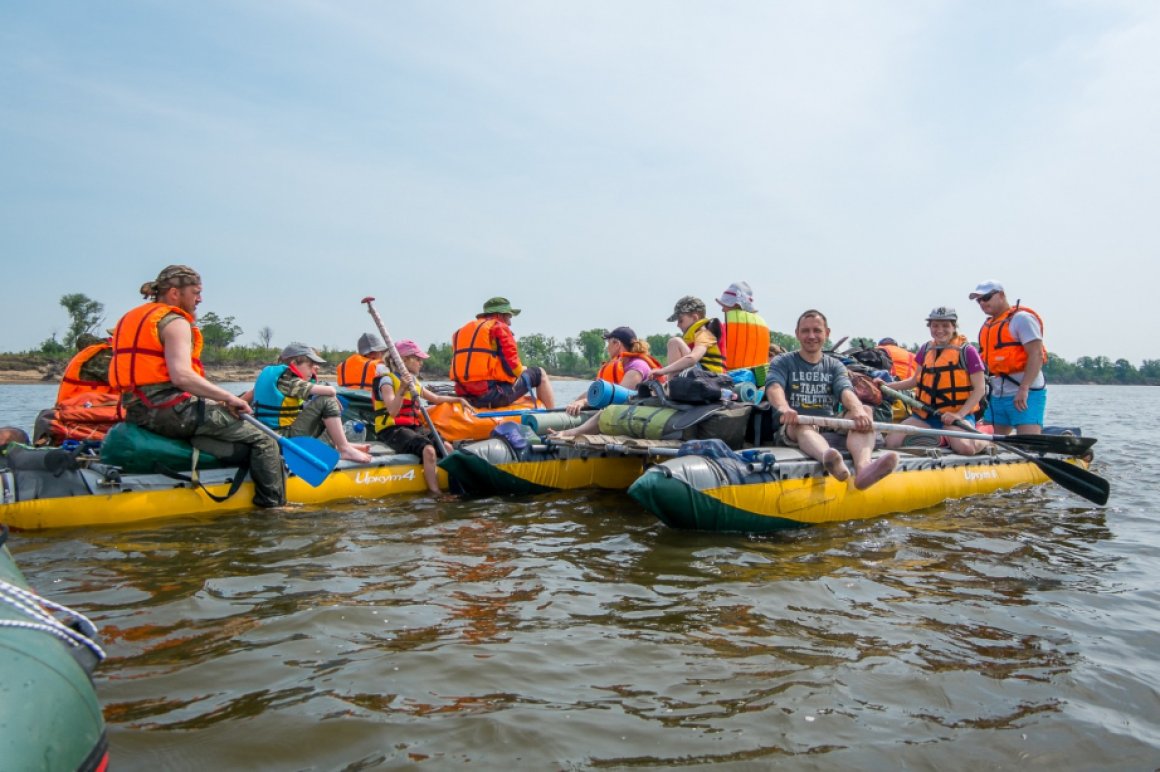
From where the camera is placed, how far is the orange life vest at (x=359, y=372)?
27.8ft

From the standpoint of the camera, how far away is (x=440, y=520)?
6.36 m

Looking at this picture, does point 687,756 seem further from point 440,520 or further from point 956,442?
point 956,442

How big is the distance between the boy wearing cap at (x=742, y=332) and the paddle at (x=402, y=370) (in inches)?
118

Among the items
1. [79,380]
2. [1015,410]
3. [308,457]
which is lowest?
[308,457]

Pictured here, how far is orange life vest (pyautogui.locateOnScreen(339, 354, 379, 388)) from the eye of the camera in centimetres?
848

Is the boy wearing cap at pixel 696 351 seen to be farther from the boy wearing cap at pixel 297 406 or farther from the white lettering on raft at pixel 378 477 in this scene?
the boy wearing cap at pixel 297 406

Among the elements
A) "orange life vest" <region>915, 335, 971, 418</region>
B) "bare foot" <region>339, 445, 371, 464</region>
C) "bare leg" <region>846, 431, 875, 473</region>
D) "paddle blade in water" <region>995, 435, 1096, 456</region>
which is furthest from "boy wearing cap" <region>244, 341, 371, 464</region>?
"paddle blade in water" <region>995, 435, 1096, 456</region>

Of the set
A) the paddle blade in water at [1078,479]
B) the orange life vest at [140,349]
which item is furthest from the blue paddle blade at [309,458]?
the paddle blade in water at [1078,479]

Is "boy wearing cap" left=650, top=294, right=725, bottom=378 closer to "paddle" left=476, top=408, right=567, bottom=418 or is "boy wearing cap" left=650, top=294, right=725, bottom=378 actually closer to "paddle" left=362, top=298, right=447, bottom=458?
"paddle" left=476, top=408, right=567, bottom=418

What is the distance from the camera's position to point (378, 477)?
7.45m

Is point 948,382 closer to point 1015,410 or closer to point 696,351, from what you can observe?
point 1015,410

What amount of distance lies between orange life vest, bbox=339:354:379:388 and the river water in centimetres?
264

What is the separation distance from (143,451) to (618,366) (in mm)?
4892

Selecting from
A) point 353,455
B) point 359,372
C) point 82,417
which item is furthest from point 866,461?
point 82,417
